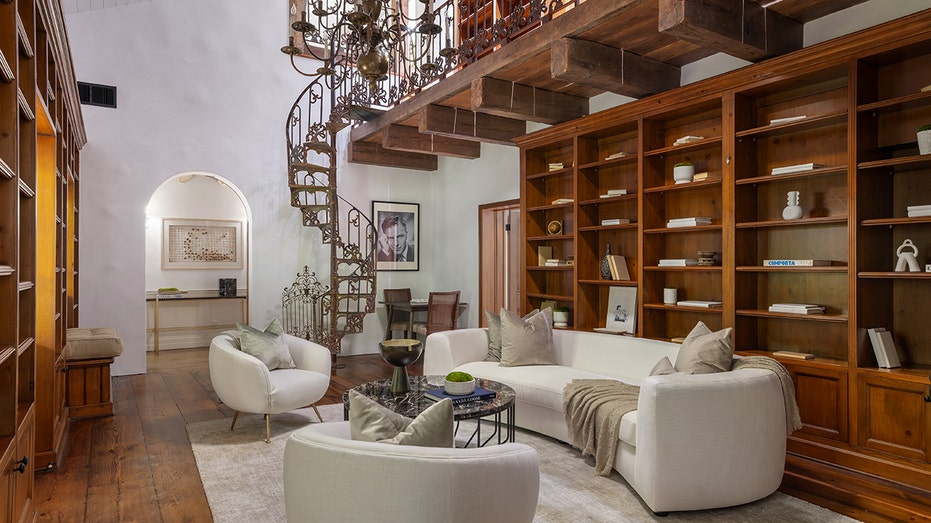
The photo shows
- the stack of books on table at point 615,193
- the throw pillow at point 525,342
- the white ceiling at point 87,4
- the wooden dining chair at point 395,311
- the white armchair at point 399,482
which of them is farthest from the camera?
the wooden dining chair at point 395,311

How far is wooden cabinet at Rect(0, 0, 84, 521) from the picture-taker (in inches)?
84.4

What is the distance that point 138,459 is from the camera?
3.73 metres

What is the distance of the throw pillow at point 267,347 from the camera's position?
432cm

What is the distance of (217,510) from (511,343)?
2.40 metres

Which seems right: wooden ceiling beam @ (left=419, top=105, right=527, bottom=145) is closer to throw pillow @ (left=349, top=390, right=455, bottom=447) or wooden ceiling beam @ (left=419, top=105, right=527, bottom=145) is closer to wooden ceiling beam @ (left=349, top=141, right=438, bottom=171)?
wooden ceiling beam @ (left=349, top=141, right=438, bottom=171)

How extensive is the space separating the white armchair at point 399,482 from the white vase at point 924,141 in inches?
112

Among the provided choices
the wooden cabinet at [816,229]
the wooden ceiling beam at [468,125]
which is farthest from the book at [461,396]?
the wooden ceiling beam at [468,125]

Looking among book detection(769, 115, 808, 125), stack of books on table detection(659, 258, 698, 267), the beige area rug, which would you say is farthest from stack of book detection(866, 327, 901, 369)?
book detection(769, 115, 808, 125)

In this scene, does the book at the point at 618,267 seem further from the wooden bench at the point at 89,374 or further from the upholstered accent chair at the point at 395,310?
the wooden bench at the point at 89,374

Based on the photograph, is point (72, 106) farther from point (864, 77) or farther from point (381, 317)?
point (864, 77)

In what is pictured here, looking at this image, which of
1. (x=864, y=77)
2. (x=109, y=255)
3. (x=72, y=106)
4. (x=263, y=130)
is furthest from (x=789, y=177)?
(x=109, y=255)

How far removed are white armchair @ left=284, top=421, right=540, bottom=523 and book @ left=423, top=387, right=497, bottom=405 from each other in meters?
1.27

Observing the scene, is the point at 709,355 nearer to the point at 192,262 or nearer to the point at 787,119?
the point at 787,119

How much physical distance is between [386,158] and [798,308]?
212 inches
